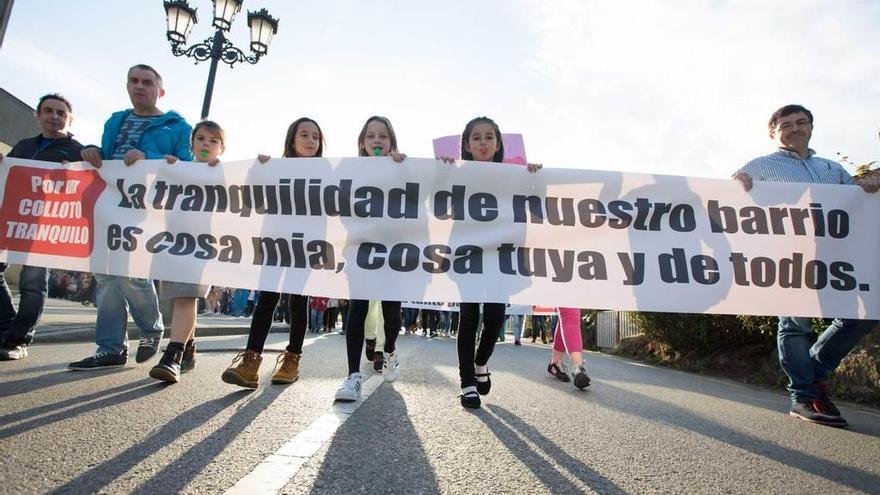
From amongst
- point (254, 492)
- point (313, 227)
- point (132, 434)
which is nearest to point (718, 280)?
point (313, 227)

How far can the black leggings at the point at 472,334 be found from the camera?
11.3ft

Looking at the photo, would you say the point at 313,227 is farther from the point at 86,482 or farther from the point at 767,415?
the point at 767,415

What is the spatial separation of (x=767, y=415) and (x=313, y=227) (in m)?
→ 3.48

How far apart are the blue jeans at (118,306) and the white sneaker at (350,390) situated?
195 cm

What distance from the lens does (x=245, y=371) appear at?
134 inches

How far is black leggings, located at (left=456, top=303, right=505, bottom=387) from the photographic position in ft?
11.3

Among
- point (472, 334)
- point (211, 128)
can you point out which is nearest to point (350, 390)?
point (472, 334)

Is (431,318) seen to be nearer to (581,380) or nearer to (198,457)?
(581,380)

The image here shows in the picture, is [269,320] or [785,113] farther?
[785,113]

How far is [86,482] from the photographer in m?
1.62

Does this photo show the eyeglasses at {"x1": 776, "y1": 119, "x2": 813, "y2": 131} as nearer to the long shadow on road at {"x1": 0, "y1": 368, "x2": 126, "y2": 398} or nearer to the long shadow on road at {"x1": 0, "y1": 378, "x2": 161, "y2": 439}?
the long shadow on road at {"x1": 0, "y1": 378, "x2": 161, "y2": 439}

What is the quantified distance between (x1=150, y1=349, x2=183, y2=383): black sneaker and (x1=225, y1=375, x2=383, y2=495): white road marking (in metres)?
1.21

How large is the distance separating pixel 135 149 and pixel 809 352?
16.5 feet

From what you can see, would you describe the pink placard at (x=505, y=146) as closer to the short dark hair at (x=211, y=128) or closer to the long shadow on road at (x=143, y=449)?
the short dark hair at (x=211, y=128)
